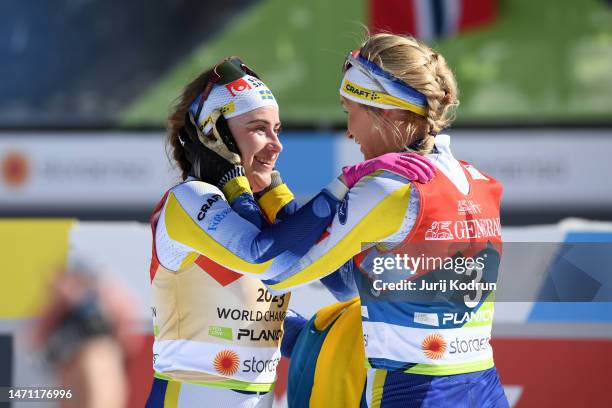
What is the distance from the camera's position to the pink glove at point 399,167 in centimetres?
272

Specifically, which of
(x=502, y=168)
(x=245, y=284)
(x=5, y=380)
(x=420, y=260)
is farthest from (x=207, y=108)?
(x=502, y=168)

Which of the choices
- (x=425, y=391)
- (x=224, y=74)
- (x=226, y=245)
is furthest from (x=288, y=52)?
(x=425, y=391)

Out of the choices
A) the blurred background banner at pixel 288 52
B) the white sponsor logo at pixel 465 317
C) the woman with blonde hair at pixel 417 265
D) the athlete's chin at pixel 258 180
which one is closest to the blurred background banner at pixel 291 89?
the blurred background banner at pixel 288 52

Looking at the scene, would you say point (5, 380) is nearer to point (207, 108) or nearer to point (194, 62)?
point (207, 108)

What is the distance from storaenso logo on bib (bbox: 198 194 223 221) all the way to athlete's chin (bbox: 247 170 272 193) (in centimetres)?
23

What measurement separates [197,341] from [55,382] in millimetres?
976

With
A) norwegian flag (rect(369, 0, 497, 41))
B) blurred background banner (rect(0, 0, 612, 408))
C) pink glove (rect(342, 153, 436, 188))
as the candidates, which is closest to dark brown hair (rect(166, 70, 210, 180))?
pink glove (rect(342, 153, 436, 188))

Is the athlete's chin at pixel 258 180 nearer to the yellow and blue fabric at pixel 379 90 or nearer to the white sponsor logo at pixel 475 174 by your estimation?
the yellow and blue fabric at pixel 379 90

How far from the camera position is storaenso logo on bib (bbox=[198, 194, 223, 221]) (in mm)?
2877

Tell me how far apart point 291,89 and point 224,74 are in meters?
6.93

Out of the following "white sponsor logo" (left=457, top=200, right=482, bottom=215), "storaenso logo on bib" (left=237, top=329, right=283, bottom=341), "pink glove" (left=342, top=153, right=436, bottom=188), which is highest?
"pink glove" (left=342, top=153, right=436, bottom=188)

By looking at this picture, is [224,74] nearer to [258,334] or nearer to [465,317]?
[258,334]

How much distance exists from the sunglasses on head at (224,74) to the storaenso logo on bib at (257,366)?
0.77 m

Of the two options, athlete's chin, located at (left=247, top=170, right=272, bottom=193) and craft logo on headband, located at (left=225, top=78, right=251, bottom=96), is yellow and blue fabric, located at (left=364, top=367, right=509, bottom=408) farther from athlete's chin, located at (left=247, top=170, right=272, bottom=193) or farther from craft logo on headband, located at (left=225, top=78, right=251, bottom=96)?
craft logo on headband, located at (left=225, top=78, right=251, bottom=96)
